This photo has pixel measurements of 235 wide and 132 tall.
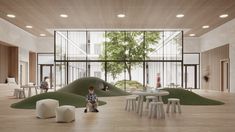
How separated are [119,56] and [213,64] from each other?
7.48 metres

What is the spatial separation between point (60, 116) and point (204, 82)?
18.3 m

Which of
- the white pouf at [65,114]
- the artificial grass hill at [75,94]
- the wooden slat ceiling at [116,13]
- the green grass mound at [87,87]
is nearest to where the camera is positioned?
the white pouf at [65,114]

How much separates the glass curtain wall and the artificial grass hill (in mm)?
3716

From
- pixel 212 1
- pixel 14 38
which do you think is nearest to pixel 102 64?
pixel 14 38

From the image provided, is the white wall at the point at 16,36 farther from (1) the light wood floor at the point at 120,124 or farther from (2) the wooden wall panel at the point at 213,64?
(2) the wooden wall panel at the point at 213,64

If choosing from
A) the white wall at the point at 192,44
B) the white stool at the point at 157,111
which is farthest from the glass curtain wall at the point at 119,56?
the white stool at the point at 157,111

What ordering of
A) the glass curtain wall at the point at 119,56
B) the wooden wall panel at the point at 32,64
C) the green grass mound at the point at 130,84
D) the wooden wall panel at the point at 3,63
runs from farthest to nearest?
the wooden wall panel at the point at 32,64
the glass curtain wall at the point at 119,56
the green grass mound at the point at 130,84
the wooden wall panel at the point at 3,63

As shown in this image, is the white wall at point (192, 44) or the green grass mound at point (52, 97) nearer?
the green grass mound at point (52, 97)

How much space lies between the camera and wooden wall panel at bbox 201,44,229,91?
1869 centimetres

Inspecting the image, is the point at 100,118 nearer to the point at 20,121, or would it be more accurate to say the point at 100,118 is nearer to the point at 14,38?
the point at 20,121

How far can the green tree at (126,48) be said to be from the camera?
19.0 meters

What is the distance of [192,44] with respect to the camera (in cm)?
2306

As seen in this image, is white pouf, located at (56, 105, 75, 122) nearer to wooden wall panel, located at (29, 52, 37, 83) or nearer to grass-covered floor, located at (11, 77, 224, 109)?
grass-covered floor, located at (11, 77, 224, 109)

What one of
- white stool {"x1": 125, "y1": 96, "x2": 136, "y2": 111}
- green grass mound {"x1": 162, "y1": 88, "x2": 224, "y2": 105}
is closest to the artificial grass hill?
white stool {"x1": 125, "y1": 96, "x2": 136, "y2": 111}
